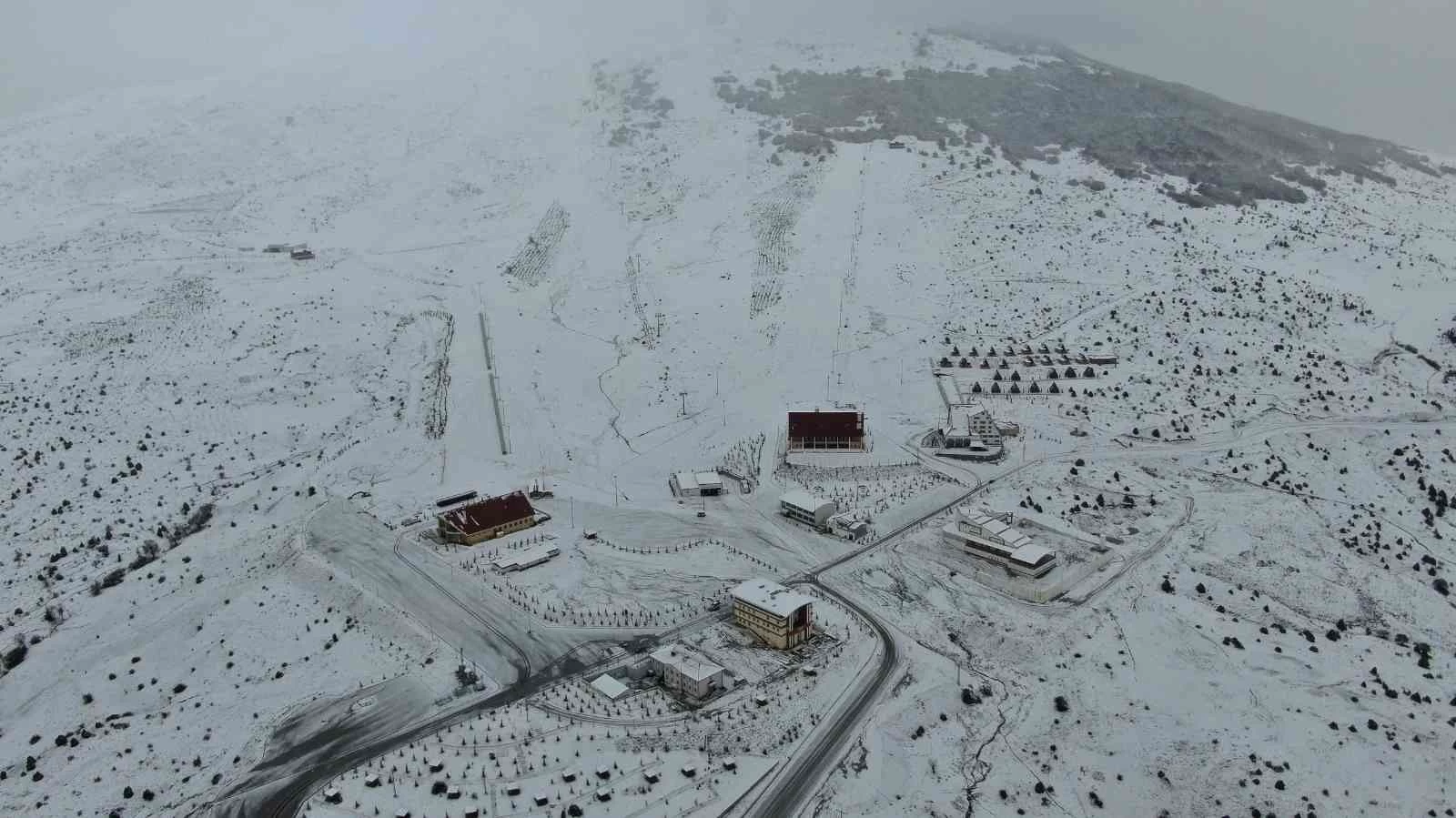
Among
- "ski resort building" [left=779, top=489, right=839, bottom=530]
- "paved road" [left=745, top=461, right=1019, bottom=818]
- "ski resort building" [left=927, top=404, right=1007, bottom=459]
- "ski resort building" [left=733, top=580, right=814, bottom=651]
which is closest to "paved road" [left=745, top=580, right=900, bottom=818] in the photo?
"paved road" [left=745, top=461, right=1019, bottom=818]

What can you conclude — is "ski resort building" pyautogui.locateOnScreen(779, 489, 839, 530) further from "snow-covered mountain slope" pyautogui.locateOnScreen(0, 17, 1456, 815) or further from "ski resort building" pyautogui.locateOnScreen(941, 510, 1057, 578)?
"ski resort building" pyautogui.locateOnScreen(941, 510, 1057, 578)

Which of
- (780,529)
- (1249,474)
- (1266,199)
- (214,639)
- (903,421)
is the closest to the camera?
(214,639)

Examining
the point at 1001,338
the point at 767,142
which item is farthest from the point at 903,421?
the point at 767,142

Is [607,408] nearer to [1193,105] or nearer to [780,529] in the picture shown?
[780,529]

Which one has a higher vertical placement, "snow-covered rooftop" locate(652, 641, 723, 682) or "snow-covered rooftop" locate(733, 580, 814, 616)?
"snow-covered rooftop" locate(733, 580, 814, 616)

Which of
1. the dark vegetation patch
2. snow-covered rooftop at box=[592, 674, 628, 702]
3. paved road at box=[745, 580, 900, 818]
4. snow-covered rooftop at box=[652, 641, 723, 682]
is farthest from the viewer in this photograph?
the dark vegetation patch

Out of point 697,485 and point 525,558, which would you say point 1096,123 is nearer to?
point 697,485

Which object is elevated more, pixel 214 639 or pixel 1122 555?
pixel 1122 555
